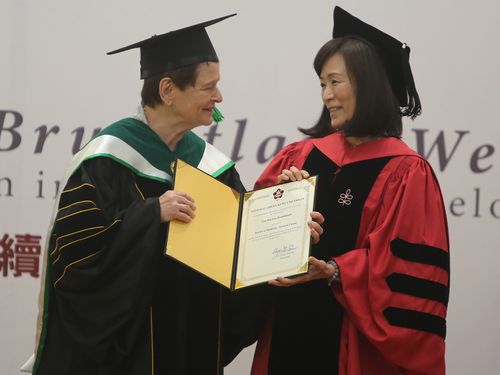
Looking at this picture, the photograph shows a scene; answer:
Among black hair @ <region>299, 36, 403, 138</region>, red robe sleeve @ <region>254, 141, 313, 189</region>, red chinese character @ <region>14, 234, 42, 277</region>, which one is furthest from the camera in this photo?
red chinese character @ <region>14, 234, 42, 277</region>

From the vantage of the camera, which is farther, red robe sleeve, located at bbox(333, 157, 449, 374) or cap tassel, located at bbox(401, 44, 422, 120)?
cap tassel, located at bbox(401, 44, 422, 120)

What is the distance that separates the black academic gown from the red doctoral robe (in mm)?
366

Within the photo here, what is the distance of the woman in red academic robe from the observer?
8.78 ft

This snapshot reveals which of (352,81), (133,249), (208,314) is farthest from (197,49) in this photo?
(208,314)

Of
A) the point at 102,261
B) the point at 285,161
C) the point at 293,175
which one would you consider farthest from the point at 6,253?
the point at 293,175

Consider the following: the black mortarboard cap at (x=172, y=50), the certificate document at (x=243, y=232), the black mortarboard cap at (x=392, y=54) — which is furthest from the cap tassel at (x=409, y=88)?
the black mortarboard cap at (x=172, y=50)

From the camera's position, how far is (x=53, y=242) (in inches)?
106

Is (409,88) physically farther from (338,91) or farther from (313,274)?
(313,274)

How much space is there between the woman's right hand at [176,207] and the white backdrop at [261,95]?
142cm

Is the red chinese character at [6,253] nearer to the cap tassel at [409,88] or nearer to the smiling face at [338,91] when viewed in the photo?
the smiling face at [338,91]

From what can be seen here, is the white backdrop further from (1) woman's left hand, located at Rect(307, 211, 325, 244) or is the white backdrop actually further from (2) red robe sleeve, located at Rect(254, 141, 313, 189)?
(1) woman's left hand, located at Rect(307, 211, 325, 244)

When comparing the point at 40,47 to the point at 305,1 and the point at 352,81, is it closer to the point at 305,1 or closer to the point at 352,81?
the point at 305,1

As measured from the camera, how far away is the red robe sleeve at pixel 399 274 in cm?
267

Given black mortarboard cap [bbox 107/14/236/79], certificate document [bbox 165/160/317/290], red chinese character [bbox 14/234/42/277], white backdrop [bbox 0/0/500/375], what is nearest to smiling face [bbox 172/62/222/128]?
black mortarboard cap [bbox 107/14/236/79]
